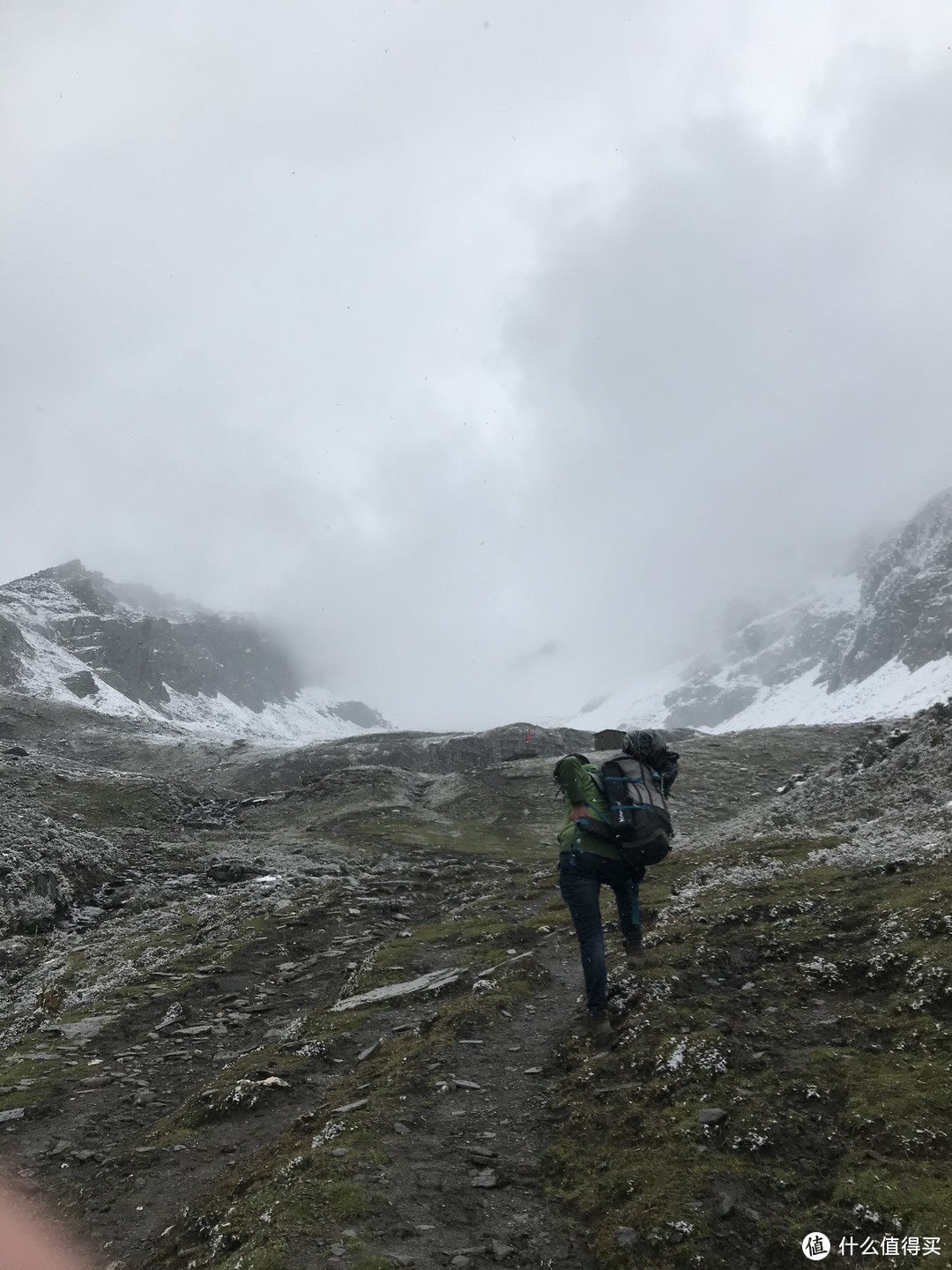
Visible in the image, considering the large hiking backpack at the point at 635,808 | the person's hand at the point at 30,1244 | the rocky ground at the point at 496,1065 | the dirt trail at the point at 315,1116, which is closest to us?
the rocky ground at the point at 496,1065

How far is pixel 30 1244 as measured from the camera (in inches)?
307

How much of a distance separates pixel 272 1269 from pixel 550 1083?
474cm

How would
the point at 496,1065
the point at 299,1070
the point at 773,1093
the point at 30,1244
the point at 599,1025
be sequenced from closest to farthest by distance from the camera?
the point at 30,1244 → the point at 773,1093 → the point at 496,1065 → the point at 599,1025 → the point at 299,1070

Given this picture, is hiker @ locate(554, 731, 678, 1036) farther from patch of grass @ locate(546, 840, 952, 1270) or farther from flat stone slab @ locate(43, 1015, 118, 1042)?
flat stone slab @ locate(43, 1015, 118, 1042)

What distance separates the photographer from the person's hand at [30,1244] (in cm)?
736

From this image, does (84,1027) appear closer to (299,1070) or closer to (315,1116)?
(299,1070)

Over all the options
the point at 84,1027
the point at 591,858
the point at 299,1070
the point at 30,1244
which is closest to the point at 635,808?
the point at 591,858

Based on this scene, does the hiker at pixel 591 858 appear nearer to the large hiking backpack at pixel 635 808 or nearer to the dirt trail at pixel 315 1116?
the large hiking backpack at pixel 635 808

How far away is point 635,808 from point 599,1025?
326 cm

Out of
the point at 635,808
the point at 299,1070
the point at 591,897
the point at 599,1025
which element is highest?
the point at 635,808

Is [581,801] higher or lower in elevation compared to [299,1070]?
higher

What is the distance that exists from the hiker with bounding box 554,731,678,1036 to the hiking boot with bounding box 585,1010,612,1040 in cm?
1

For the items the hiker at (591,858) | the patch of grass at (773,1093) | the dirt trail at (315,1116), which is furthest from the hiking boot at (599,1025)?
the dirt trail at (315,1116)

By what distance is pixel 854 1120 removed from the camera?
718cm
